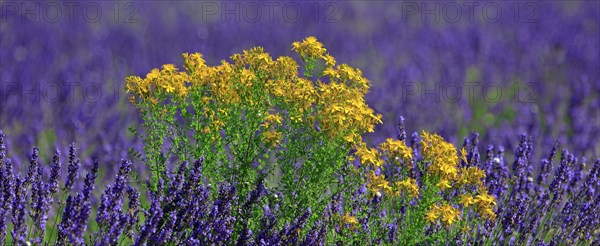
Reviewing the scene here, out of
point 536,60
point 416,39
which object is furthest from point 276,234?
point 416,39

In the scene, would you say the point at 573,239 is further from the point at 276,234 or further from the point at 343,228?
the point at 276,234

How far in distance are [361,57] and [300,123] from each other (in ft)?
23.9

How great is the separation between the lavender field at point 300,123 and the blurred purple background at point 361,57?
4cm

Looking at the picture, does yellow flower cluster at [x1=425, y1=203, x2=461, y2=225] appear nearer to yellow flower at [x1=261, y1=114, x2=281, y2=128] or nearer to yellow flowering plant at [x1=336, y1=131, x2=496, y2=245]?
yellow flowering plant at [x1=336, y1=131, x2=496, y2=245]

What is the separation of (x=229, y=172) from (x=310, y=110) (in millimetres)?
476

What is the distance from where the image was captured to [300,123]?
12.8 feet

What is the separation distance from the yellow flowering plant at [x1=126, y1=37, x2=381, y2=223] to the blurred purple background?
221cm

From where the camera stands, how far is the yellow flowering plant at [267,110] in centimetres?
384

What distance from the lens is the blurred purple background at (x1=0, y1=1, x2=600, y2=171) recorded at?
7.48 metres
